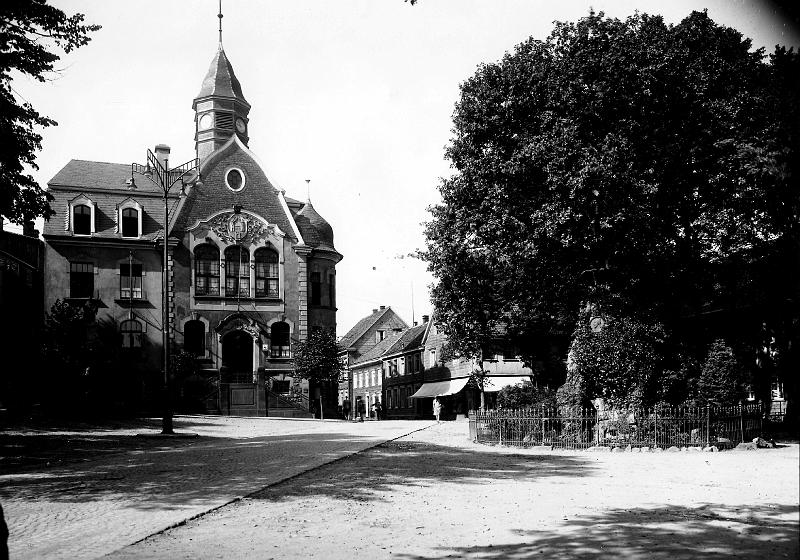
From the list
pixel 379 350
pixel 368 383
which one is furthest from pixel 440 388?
pixel 368 383

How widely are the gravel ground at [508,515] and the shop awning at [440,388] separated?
40.4 metres

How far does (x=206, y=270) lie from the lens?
161ft

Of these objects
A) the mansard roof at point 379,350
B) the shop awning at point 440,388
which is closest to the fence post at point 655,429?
the shop awning at point 440,388

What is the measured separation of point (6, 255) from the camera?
4228cm

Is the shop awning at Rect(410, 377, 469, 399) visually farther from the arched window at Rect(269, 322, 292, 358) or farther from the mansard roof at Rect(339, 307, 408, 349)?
the mansard roof at Rect(339, 307, 408, 349)

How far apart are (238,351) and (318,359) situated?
5.96m

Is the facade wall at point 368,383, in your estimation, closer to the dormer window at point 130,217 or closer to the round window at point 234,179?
the round window at point 234,179

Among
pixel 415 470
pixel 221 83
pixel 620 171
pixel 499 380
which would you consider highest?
pixel 221 83

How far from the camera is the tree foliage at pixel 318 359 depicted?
46781 mm

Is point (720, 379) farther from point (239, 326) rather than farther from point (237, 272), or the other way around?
point (237, 272)

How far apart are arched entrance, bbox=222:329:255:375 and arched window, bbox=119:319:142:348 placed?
519 cm

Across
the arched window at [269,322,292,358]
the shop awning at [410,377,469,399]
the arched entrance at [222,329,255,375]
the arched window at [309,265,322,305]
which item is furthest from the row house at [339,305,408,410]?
the arched entrance at [222,329,255,375]

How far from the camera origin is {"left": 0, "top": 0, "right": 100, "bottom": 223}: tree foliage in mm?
17141

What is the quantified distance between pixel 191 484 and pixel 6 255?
3412cm
